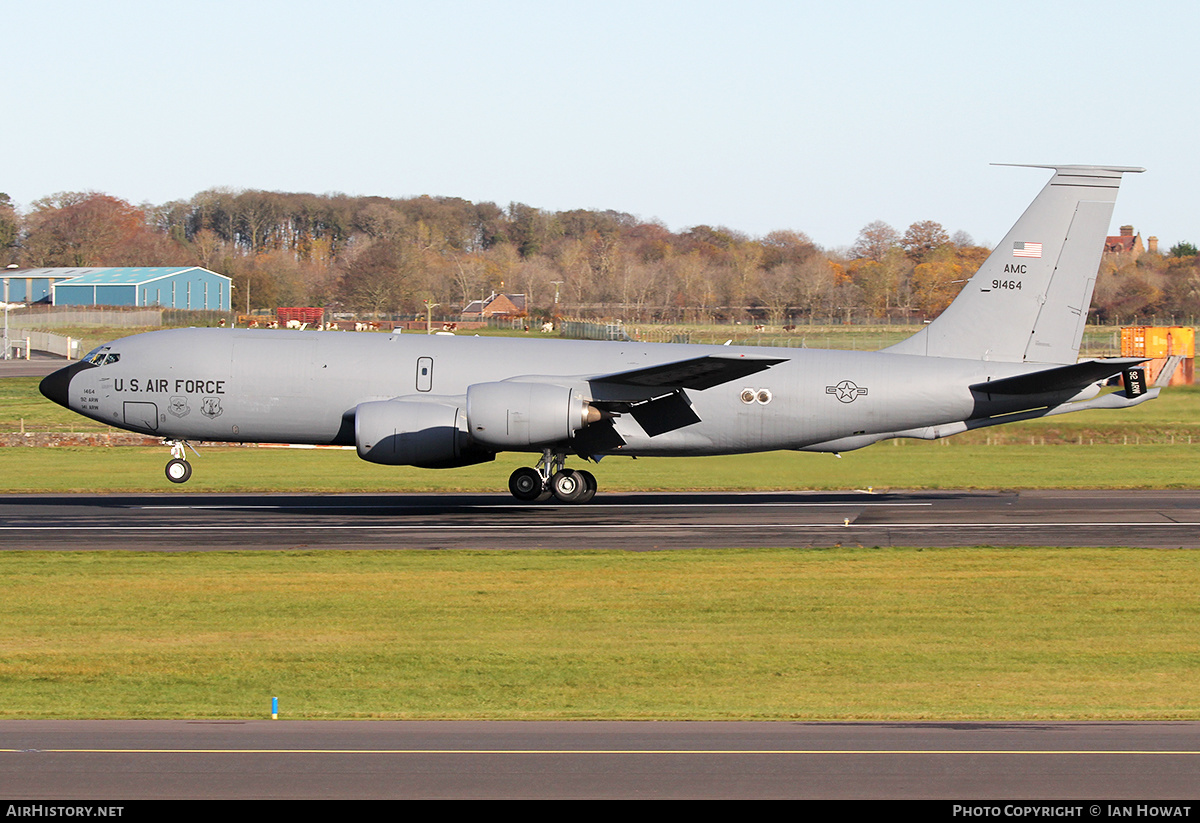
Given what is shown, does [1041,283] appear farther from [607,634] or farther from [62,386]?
[62,386]

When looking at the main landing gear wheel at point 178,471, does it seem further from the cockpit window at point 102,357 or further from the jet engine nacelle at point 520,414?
the jet engine nacelle at point 520,414

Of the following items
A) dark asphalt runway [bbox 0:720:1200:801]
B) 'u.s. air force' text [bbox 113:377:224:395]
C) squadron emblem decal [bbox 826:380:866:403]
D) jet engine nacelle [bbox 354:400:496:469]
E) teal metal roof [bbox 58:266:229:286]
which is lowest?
dark asphalt runway [bbox 0:720:1200:801]

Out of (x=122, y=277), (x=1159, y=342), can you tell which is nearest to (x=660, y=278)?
(x=122, y=277)

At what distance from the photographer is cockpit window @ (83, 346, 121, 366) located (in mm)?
33931

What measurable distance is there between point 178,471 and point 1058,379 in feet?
78.1

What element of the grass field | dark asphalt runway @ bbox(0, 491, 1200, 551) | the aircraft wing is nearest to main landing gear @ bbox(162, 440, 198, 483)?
dark asphalt runway @ bbox(0, 491, 1200, 551)

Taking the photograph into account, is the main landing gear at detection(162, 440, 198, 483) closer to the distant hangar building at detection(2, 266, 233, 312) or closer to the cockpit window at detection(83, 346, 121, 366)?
the cockpit window at detection(83, 346, 121, 366)

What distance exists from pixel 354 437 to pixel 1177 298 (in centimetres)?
11655

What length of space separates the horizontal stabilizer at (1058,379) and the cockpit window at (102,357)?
929 inches

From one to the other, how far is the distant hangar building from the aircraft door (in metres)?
114

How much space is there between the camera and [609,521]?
30.8 meters

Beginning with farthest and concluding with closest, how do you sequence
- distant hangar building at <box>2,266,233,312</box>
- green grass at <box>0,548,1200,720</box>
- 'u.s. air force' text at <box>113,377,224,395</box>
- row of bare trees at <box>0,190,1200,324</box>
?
1. distant hangar building at <box>2,266,233,312</box>
2. row of bare trees at <box>0,190,1200,324</box>
3. 'u.s. air force' text at <box>113,377,224,395</box>
4. green grass at <box>0,548,1200,720</box>

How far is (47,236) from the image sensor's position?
18738cm
